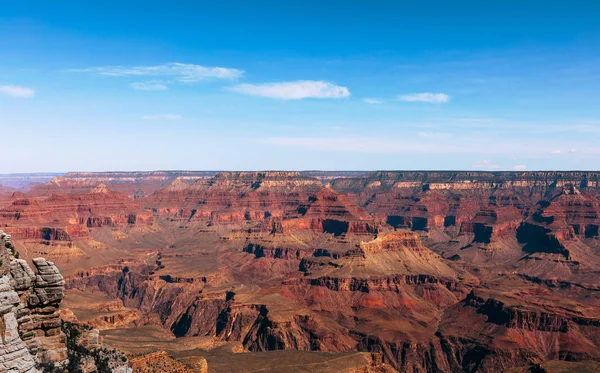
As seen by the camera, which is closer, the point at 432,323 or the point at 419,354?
the point at 419,354

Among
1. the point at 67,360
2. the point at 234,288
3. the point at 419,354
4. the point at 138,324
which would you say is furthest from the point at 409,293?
the point at 67,360

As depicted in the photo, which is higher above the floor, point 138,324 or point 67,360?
point 67,360

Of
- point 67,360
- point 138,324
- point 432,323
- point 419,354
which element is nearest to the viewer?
point 67,360

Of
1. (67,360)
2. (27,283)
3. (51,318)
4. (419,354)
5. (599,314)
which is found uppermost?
(27,283)

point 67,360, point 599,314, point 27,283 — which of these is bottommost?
point 599,314

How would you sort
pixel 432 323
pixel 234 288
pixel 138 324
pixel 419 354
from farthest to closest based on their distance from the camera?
pixel 234 288 < pixel 432 323 < pixel 138 324 < pixel 419 354

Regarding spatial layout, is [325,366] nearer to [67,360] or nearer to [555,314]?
[67,360]

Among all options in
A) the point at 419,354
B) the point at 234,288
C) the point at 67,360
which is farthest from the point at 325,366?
the point at 234,288

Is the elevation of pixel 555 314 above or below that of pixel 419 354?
above

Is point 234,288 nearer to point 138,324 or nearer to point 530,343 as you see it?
point 138,324
